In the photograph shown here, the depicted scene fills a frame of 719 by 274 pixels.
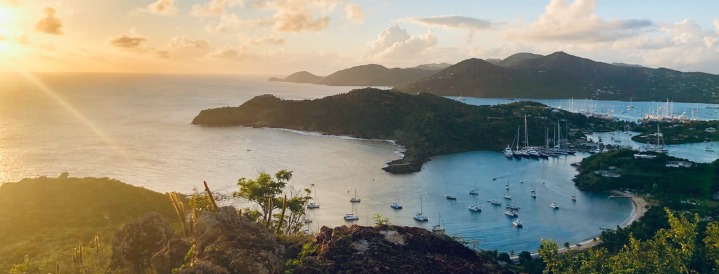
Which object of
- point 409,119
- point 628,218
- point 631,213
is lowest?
point 628,218

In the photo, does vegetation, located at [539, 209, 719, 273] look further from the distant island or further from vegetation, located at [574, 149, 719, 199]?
the distant island

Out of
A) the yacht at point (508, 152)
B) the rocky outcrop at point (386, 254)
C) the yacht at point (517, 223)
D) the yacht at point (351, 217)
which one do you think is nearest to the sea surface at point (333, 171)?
the yacht at point (351, 217)

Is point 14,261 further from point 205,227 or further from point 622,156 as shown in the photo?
point 622,156

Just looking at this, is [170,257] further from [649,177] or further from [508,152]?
[508,152]

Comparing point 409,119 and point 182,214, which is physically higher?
point 409,119

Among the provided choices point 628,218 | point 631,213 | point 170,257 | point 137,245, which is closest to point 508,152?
point 631,213

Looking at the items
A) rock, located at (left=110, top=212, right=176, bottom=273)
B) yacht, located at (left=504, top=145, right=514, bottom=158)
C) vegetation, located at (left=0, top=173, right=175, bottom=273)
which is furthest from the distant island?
rock, located at (left=110, top=212, right=176, bottom=273)

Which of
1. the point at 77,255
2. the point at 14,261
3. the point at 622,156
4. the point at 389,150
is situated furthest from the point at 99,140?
the point at 622,156

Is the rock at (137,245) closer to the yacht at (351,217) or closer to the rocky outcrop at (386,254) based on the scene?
the rocky outcrop at (386,254)
